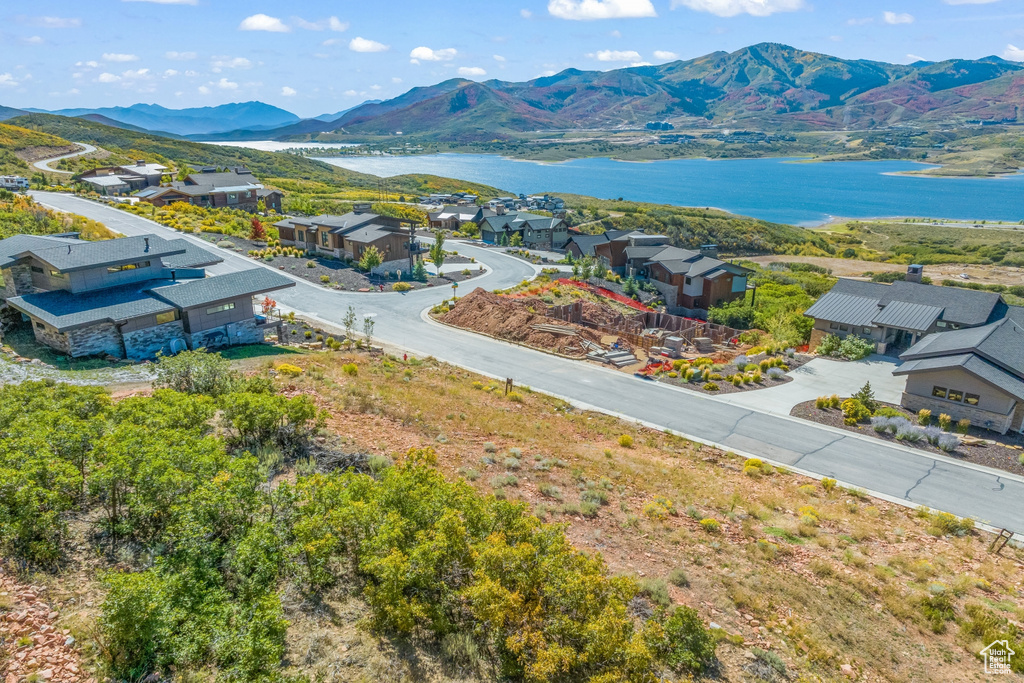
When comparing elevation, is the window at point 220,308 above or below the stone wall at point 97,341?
above

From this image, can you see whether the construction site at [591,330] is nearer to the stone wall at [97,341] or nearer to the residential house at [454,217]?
the stone wall at [97,341]

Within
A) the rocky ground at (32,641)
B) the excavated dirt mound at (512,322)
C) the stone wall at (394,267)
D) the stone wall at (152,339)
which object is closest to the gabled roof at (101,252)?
the stone wall at (152,339)

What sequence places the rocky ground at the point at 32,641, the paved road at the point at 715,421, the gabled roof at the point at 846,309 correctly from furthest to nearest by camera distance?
the gabled roof at the point at 846,309, the paved road at the point at 715,421, the rocky ground at the point at 32,641

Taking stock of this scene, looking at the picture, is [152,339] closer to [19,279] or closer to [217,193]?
[19,279]

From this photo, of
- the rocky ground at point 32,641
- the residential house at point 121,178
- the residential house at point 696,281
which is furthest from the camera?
the residential house at point 121,178

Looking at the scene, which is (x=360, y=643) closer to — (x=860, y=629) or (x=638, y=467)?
(x=860, y=629)

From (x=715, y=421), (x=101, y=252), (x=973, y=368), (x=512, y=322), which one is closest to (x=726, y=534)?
(x=715, y=421)

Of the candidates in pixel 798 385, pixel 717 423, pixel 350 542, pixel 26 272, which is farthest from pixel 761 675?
pixel 26 272
